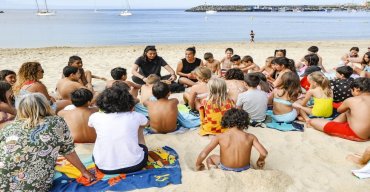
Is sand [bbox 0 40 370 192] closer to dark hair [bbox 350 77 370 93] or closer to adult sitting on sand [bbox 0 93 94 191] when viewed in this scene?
dark hair [bbox 350 77 370 93]

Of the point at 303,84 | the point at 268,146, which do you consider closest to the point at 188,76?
the point at 303,84

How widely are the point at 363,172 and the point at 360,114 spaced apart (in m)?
1.08

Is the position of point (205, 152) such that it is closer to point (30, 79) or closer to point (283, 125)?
point (283, 125)

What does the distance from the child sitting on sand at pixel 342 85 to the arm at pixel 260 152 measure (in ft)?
9.50

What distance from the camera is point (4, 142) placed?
3164 millimetres

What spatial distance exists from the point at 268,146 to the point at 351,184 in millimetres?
1330

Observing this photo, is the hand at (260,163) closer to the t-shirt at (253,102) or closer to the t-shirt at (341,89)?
the t-shirt at (253,102)

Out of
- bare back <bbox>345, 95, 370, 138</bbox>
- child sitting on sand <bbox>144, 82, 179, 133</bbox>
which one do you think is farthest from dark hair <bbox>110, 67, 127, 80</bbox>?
bare back <bbox>345, 95, 370, 138</bbox>

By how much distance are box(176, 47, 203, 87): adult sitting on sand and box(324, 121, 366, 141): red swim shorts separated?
393 cm

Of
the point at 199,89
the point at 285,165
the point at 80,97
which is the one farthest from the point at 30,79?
the point at 285,165

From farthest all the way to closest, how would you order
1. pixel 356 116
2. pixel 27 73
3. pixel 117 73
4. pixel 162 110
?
pixel 117 73, pixel 27 73, pixel 162 110, pixel 356 116

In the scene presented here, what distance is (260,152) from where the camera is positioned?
3824 millimetres

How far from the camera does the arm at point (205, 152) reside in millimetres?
3863

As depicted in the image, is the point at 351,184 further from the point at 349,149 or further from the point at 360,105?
the point at 360,105
